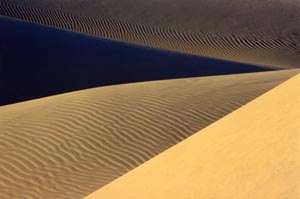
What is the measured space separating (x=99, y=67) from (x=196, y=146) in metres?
9.94

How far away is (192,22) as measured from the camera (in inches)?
801

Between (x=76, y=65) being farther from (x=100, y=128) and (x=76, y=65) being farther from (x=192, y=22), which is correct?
(x=100, y=128)

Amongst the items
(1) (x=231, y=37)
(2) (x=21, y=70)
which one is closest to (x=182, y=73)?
(2) (x=21, y=70)

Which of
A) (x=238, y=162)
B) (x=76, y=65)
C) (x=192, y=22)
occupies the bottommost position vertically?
(x=238, y=162)

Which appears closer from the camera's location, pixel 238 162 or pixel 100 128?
pixel 238 162

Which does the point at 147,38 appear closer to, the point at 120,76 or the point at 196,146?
the point at 120,76

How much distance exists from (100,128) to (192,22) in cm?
1282

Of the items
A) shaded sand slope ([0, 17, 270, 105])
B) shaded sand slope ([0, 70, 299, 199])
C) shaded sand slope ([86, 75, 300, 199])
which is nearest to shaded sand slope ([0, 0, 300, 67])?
shaded sand slope ([0, 17, 270, 105])

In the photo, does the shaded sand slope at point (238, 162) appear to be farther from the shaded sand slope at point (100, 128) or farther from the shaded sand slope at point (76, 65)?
the shaded sand slope at point (76, 65)

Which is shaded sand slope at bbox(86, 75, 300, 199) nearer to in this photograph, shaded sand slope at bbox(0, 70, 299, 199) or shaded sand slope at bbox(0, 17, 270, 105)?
shaded sand slope at bbox(0, 70, 299, 199)

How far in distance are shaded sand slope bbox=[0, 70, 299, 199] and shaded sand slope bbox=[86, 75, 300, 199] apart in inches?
56.0

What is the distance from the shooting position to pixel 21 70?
14297 mm

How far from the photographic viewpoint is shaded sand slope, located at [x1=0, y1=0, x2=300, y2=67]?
18.3 metres

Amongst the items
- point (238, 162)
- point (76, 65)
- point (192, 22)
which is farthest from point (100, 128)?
point (192, 22)
